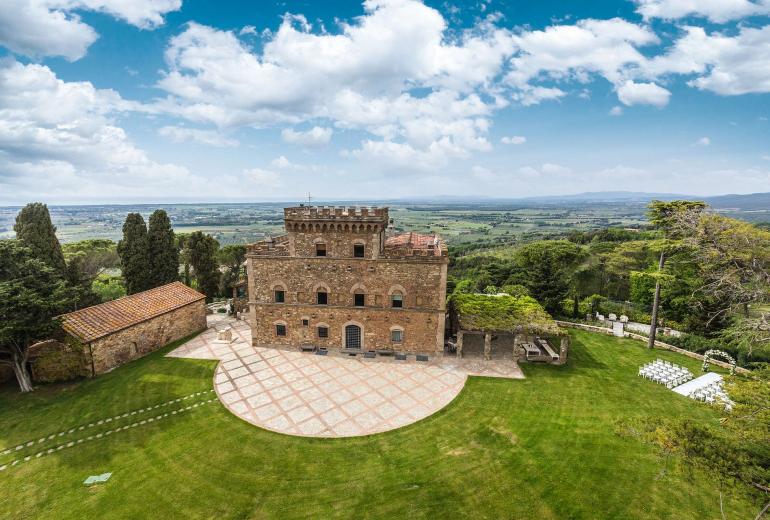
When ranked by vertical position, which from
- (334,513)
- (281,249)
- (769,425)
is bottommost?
(334,513)

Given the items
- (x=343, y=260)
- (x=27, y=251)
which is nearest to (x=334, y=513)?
(x=343, y=260)

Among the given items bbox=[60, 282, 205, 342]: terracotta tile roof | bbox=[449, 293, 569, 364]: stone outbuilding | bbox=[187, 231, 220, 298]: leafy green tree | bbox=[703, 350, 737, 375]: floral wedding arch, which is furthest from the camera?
bbox=[187, 231, 220, 298]: leafy green tree

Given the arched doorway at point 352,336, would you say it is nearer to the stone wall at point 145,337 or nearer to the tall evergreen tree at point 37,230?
the stone wall at point 145,337

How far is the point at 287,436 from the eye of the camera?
16703 millimetres

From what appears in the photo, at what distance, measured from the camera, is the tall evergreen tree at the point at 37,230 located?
1057 inches

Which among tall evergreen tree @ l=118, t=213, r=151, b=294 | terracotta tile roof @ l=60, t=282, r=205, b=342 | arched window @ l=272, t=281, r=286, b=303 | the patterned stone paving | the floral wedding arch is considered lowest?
the patterned stone paving

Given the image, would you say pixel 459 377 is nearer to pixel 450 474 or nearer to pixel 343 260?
pixel 450 474

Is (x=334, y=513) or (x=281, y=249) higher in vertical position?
(x=281, y=249)

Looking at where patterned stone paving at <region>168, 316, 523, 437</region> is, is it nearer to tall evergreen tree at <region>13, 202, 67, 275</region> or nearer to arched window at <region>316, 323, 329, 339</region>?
arched window at <region>316, 323, 329, 339</region>

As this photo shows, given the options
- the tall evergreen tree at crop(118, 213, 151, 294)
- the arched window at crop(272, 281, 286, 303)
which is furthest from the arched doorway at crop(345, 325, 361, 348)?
the tall evergreen tree at crop(118, 213, 151, 294)

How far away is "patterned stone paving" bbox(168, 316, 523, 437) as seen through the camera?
1789 cm

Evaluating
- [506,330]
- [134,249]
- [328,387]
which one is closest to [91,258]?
[134,249]

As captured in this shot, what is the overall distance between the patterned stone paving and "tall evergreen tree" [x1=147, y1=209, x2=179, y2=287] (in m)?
11.0

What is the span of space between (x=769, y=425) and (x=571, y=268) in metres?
37.3
